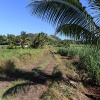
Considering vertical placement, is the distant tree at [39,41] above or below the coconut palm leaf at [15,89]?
above

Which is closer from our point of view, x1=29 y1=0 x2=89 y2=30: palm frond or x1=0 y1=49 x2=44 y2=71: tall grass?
x1=29 y1=0 x2=89 y2=30: palm frond

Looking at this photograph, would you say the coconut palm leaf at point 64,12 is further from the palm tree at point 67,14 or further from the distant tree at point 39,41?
the distant tree at point 39,41

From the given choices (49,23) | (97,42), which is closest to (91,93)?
(97,42)

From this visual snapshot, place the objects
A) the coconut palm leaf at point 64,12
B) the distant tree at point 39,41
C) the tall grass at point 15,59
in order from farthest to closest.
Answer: the distant tree at point 39,41 → the tall grass at point 15,59 → the coconut palm leaf at point 64,12

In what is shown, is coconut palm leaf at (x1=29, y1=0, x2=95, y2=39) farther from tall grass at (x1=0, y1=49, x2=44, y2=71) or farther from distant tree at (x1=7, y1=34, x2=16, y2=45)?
distant tree at (x1=7, y1=34, x2=16, y2=45)

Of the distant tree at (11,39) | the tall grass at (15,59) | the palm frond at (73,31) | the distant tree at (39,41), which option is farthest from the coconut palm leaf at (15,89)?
the distant tree at (11,39)

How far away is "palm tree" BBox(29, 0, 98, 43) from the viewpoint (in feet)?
30.3

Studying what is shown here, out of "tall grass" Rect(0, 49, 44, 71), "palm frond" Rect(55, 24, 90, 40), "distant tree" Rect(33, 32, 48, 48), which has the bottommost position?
"tall grass" Rect(0, 49, 44, 71)

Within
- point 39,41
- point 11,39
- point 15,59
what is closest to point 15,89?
point 15,59

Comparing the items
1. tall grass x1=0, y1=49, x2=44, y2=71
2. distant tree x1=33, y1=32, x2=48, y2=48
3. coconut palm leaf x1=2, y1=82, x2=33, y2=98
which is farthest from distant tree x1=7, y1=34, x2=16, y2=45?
coconut palm leaf x1=2, y1=82, x2=33, y2=98

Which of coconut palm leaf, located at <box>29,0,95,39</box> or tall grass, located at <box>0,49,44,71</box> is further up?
coconut palm leaf, located at <box>29,0,95,39</box>

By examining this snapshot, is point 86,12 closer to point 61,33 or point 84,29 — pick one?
point 84,29

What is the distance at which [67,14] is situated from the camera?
9.35 m

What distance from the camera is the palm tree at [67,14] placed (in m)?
9.23
